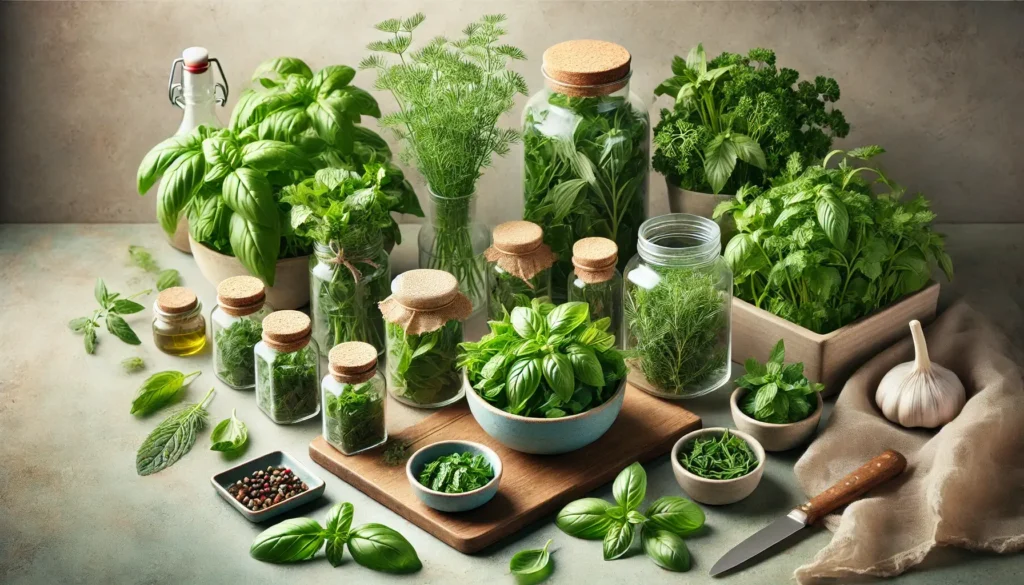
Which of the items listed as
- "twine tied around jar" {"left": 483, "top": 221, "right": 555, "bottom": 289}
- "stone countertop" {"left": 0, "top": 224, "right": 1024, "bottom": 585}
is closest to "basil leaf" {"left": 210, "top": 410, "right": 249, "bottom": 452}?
"stone countertop" {"left": 0, "top": 224, "right": 1024, "bottom": 585}

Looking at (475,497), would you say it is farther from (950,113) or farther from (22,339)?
(950,113)


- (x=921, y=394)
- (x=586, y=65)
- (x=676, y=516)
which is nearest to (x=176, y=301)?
(x=586, y=65)

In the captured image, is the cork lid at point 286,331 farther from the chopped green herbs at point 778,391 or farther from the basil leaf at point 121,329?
the chopped green herbs at point 778,391

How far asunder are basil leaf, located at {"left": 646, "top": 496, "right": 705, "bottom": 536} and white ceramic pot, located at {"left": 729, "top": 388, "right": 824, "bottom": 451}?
197 mm

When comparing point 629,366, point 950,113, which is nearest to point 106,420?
Answer: point 629,366

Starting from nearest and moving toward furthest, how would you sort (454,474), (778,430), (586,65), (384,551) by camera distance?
(384,551) < (454,474) < (778,430) < (586,65)

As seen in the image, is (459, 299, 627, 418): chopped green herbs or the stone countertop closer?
the stone countertop

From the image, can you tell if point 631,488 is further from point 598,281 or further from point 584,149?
Result: point 584,149

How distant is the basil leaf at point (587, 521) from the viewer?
155 cm

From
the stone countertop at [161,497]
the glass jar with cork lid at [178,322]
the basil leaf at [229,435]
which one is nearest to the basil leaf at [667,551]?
the stone countertop at [161,497]

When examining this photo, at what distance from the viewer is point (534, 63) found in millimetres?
2209

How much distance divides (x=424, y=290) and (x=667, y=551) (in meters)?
0.50

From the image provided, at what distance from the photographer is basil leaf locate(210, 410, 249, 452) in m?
1.72

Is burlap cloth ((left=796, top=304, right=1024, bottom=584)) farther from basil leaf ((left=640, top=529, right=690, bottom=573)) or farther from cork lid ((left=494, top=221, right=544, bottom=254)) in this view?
cork lid ((left=494, top=221, right=544, bottom=254))
